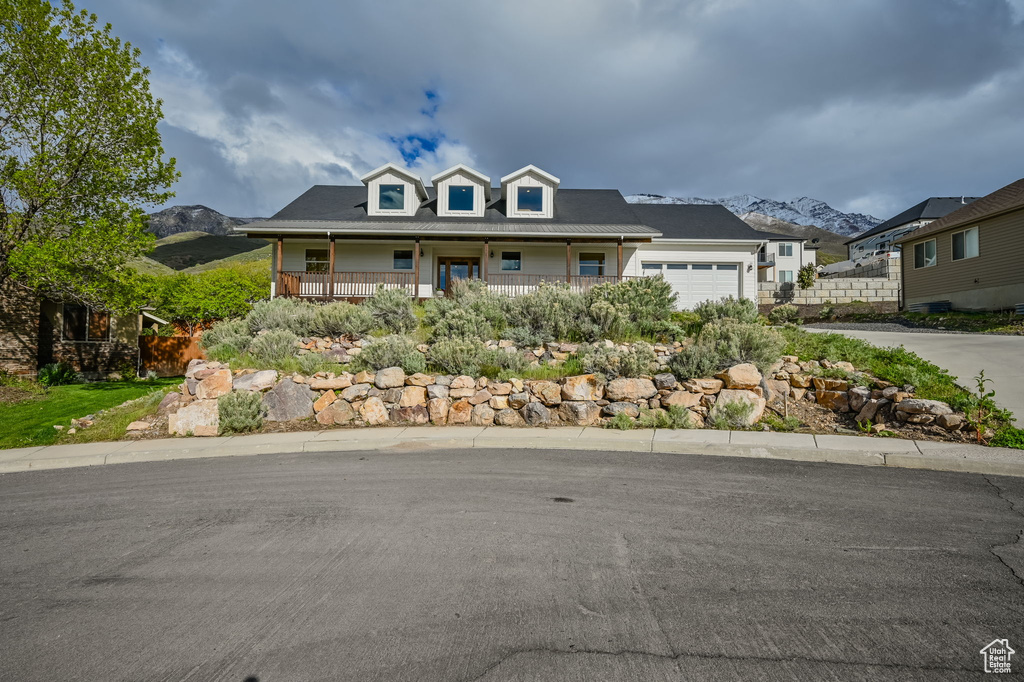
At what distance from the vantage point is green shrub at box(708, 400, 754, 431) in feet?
28.2

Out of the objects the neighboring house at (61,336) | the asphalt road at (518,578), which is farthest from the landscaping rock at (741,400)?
the neighboring house at (61,336)

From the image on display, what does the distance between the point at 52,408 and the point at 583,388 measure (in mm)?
12053

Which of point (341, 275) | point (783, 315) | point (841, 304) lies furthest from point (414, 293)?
point (841, 304)

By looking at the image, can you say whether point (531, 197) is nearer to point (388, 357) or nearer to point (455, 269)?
point (455, 269)

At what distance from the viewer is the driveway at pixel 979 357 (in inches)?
327

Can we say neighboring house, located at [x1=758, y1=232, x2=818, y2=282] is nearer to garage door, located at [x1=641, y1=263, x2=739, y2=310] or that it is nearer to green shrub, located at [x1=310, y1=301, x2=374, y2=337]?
garage door, located at [x1=641, y1=263, x2=739, y2=310]

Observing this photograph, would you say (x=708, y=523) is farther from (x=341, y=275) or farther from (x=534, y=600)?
(x=341, y=275)

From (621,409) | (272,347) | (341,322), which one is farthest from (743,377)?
(272,347)

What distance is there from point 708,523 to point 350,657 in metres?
3.16

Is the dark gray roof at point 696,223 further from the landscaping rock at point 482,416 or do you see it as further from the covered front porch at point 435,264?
the landscaping rock at point 482,416

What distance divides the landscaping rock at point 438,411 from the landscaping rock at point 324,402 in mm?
1889

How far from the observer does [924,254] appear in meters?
23.6

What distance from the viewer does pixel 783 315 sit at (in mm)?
19531

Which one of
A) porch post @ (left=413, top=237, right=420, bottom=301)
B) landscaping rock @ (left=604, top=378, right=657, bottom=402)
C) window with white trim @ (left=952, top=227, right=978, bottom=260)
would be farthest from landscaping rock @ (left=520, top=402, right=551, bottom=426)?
window with white trim @ (left=952, top=227, right=978, bottom=260)
